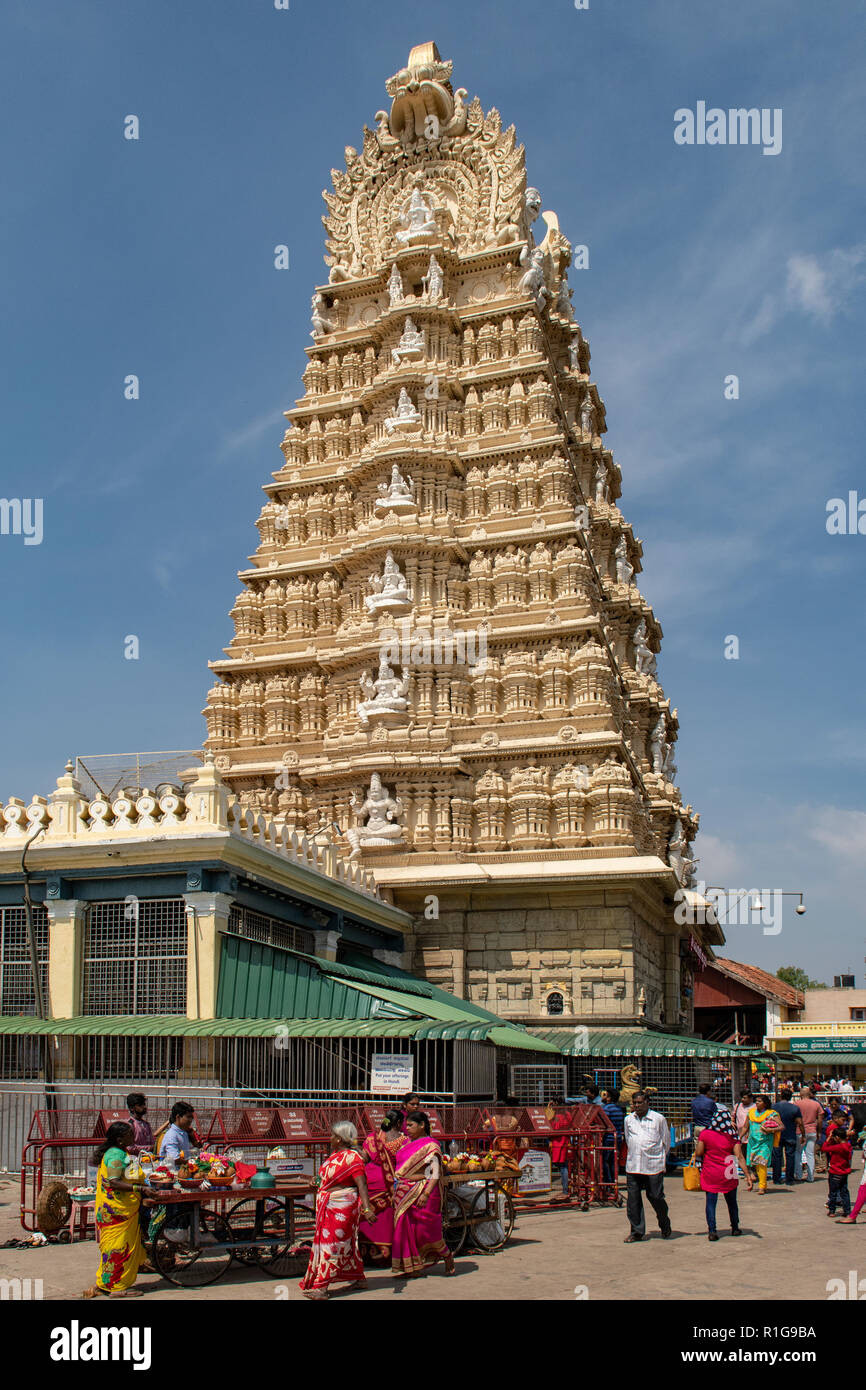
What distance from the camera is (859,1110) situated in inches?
1532

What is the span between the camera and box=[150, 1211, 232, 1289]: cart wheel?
39.7 feet

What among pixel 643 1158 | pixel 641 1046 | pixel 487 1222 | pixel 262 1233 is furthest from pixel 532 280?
pixel 262 1233

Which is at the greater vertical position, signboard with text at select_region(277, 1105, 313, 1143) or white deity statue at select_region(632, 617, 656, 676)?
white deity statue at select_region(632, 617, 656, 676)

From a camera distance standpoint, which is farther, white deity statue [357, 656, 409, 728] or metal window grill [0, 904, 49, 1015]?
white deity statue [357, 656, 409, 728]

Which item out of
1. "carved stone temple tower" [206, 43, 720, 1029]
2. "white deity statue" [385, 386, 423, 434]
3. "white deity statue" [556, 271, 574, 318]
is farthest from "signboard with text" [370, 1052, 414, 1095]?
"white deity statue" [556, 271, 574, 318]

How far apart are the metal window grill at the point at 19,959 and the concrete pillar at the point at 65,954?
1.59ft

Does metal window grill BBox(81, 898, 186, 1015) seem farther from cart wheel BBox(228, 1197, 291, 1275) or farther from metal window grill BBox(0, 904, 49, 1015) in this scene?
cart wheel BBox(228, 1197, 291, 1275)

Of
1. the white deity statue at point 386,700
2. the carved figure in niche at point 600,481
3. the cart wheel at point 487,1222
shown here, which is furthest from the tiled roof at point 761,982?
the cart wheel at point 487,1222

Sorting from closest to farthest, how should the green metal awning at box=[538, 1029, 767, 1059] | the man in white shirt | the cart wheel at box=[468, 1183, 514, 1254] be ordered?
the cart wheel at box=[468, 1183, 514, 1254]
the man in white shirt
the green metal awning at box=[538, 1029, 767, 1059]

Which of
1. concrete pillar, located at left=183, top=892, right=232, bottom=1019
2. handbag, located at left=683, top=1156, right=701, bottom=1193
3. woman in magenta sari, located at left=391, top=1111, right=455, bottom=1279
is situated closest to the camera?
woman in magenta sari, located at left=391, top=1111, right=455, bottom=1279

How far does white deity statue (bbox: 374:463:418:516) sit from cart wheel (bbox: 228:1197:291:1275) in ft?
80.5

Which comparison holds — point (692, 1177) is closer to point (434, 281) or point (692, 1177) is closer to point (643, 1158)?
point (643, 1158)

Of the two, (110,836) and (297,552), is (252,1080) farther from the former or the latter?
(297,552)
